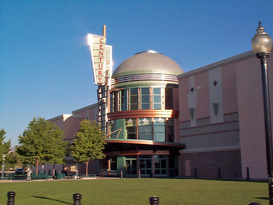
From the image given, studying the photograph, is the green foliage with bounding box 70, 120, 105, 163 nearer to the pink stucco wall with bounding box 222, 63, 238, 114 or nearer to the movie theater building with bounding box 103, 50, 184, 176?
the movie theater building with bounding box 103, 50, 184, 176

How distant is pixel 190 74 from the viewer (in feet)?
143

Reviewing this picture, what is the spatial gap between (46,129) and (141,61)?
54.8 ft

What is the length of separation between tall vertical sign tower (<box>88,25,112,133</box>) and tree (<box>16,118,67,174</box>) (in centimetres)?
737

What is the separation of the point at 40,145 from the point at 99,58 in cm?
1492

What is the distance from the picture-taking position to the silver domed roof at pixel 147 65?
1950 inches

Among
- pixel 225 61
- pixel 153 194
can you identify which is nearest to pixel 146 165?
pixel 225 61

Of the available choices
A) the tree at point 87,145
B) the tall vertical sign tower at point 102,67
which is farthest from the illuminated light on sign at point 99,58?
the tree at point 87,145

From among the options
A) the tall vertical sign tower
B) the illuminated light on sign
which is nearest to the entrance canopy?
the tall vertical sign tower

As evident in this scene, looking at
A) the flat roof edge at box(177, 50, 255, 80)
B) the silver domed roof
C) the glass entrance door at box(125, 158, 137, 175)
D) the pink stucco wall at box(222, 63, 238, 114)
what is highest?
the silver domed roof

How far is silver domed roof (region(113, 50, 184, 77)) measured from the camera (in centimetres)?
4953

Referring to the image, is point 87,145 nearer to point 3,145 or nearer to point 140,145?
point 140,145

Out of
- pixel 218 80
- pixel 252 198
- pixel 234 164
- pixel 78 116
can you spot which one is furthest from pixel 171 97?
pixel 252 198

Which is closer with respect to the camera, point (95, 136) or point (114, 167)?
point (95, 136)

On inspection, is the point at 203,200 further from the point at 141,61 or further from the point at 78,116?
the point at 78,116
